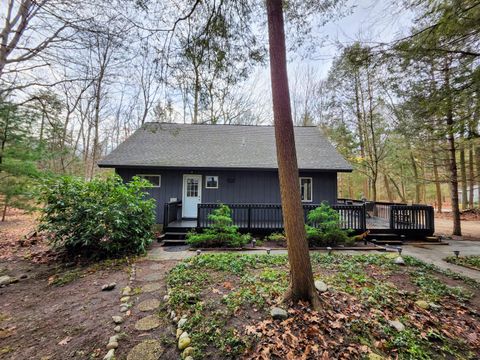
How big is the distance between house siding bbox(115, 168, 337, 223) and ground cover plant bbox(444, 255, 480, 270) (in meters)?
4.04

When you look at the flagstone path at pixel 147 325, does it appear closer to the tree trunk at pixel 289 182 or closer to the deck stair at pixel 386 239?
the tree trunk at pixel 289 182

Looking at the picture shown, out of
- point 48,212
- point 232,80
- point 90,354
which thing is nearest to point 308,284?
point 90,354

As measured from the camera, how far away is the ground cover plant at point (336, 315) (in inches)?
80.7

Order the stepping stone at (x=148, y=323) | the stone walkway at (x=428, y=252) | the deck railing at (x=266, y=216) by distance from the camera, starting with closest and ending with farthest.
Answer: the stepping stone at (x=148, y=323) → the stone walkway at (x=428, y=252) → the deck railing at (x=266, y=216)

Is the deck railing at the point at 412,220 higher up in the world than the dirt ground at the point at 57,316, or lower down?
higher up

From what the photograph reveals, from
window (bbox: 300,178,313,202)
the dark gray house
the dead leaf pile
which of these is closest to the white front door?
the dark gray house

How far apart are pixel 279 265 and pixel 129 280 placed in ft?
9.50

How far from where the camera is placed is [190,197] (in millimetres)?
8859

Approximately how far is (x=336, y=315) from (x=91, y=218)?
17.3 ft

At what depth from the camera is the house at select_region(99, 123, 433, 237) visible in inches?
295

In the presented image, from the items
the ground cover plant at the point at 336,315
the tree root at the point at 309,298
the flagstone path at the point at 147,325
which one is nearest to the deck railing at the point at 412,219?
the ground cover plant at the point at 336,315

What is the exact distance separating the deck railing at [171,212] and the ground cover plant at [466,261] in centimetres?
797

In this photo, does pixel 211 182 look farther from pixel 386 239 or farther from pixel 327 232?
pixel 386 239

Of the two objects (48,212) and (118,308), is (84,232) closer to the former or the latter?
(48,212)
